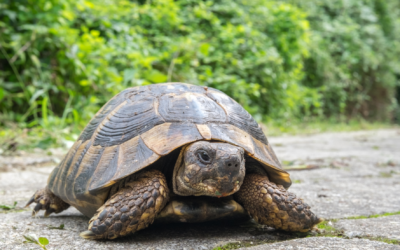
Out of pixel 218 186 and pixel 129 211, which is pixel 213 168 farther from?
pixel 129 211

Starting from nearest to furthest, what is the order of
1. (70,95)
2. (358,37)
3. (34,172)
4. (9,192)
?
(9,192), (34,172), (70,95), (358,37)

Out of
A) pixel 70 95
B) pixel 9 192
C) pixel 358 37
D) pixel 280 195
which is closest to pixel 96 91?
pixel 70 95

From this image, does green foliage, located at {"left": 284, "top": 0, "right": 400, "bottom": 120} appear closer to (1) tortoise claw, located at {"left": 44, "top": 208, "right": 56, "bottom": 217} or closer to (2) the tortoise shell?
(2) the tortoise shell

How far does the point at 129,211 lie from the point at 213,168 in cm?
31

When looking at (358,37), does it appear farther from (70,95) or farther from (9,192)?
(9,192)

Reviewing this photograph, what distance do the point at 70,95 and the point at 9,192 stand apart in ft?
7.25

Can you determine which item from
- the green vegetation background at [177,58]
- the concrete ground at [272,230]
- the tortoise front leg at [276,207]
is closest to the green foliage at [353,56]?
the green vegetation background at [177,58]

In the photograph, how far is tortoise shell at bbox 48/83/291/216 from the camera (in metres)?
1.34

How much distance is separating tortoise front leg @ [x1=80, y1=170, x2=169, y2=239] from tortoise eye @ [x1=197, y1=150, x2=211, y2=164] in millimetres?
178

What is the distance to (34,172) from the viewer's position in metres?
2.69

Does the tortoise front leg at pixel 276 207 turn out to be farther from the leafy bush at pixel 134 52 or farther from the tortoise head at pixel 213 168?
the leafy bush at pixel 134 52

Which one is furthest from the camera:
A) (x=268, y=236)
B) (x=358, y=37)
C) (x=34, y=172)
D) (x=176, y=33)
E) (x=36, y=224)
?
(x=358, y=37)

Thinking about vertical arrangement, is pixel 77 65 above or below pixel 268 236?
above

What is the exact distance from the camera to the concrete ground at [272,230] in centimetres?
121
